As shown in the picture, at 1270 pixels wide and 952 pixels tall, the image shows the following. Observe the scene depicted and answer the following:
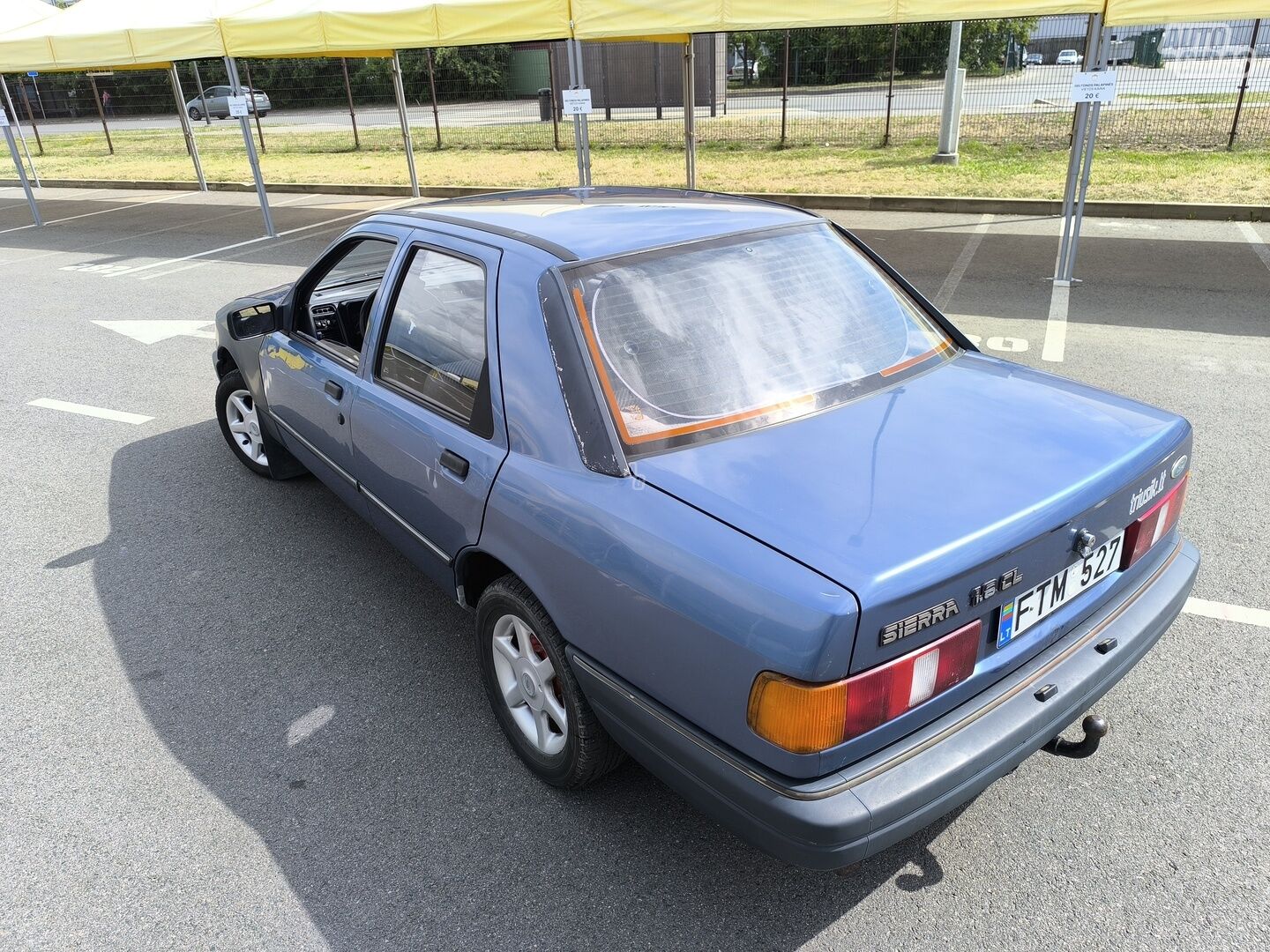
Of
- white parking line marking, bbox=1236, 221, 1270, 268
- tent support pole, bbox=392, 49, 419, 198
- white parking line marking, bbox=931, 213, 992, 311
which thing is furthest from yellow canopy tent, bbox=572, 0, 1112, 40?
tent support pole, bbox=392, 49, 419, 198

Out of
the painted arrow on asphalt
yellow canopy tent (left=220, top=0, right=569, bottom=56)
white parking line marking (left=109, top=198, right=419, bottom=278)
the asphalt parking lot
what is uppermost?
yellow canopy tent (left=220, top=0, right=569, bottom=56)

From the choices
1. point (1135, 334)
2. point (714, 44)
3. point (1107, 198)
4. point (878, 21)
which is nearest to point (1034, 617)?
point (1135, 334)

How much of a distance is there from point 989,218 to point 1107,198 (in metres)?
1.67

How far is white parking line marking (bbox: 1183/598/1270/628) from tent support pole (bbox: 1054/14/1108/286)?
18.1ft

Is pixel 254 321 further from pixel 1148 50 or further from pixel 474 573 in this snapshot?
pixel 1148 50

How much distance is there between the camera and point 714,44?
2258cm

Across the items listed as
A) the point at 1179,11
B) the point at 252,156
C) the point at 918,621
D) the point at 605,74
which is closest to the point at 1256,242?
the point at 1179,11

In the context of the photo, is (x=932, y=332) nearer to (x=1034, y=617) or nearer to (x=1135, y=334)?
(x=1034, y=617)

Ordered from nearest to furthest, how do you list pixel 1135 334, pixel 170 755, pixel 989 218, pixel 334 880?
pixel 334 880, pixel 170 755, pixel 1135 334, pixel 989 218

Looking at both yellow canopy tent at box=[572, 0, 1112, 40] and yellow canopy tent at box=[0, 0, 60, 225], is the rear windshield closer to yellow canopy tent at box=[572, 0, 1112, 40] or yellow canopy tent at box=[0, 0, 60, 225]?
yellow canopy tent at box=[572, 0, 1112, 40]

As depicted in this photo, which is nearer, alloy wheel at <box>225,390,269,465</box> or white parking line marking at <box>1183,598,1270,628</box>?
white parking line marking at <box>1183,598,1270,628</box>

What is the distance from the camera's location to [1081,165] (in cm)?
840

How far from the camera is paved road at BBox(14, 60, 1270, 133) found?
1730 centimetres

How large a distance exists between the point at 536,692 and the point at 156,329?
7109 mm
